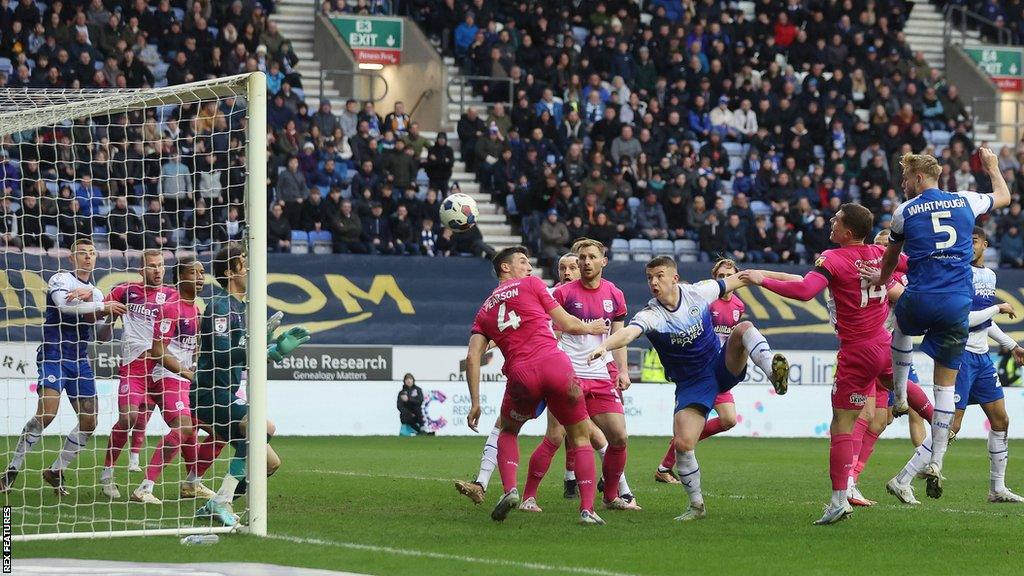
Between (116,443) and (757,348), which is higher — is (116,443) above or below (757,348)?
below

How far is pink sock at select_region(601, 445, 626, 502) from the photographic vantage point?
1153 cm

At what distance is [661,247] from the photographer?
93.1 ft

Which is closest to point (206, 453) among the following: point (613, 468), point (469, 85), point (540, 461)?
point (540, 461)

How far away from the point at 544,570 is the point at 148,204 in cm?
1550

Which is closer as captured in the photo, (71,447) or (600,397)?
(600,397)

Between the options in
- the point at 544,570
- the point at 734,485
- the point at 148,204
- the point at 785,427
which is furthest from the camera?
the point at 785,427

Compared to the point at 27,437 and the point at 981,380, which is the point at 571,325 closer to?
the point at 981,380

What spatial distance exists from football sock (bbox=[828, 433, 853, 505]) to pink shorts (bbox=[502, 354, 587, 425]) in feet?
6.00

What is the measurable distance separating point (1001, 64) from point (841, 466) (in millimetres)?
28739

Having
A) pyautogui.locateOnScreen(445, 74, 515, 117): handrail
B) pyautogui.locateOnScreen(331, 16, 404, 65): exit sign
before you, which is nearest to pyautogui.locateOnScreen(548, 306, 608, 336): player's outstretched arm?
pyautogui.locateOnScreen(445, 74, 515, 117): handrail

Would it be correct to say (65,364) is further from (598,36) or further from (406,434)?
(598,36)

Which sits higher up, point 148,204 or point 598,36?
point 598,36

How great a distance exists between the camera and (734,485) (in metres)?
14.4

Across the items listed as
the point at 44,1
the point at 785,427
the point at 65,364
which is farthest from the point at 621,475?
the point at 44,1
